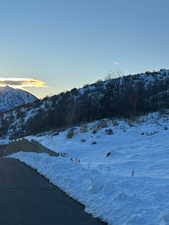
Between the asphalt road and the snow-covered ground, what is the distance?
32cm

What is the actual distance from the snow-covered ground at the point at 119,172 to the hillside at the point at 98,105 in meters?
9.68

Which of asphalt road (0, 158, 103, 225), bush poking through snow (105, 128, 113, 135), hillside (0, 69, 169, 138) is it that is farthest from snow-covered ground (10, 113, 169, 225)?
hillside (0, 69, 169, 138)

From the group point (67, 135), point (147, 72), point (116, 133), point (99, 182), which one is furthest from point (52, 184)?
point (147, 72)

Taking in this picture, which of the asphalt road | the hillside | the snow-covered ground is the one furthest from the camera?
the hillside

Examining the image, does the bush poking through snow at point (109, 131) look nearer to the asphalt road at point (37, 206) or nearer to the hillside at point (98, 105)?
the hillside at point (98, 105)

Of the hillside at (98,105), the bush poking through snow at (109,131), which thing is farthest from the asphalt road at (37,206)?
the hillside at (98,105)

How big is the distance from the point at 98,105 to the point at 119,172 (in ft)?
98.0

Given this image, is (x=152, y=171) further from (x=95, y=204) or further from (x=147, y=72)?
(x=147, y=72)

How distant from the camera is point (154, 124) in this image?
904 inches

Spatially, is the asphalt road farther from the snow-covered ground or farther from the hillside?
the hillside

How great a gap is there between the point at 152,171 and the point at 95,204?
13.6ft

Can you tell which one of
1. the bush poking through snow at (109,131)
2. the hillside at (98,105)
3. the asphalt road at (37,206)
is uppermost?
the hillside at (98,105)

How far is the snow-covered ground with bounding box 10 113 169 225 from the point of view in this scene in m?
6.53

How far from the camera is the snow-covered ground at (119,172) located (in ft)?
21.4
